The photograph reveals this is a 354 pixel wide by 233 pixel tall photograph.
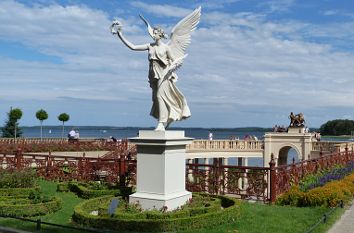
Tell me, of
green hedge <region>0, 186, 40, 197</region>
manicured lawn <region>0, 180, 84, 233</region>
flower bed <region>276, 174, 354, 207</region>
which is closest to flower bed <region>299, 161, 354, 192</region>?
flower bed <region>276, 174, 354, 207</region>

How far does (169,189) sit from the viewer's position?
10.6 meters

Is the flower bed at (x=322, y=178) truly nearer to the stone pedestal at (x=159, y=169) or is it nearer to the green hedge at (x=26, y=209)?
the stone pedestal at (x=159, y=169)

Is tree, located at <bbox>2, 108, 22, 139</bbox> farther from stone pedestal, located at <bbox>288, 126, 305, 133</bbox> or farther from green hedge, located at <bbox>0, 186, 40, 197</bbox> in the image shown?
green hedge, located at <bbox>0, 186, 40, 197</bbox>

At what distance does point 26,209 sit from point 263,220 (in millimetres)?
5430

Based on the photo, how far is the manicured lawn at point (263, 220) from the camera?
938 cm

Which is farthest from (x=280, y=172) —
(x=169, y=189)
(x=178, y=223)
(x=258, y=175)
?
(x=178, y=223)

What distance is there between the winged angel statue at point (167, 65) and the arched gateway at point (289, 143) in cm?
2250

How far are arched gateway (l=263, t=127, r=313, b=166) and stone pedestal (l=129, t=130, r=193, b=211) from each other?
2284cm

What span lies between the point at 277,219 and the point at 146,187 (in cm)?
300

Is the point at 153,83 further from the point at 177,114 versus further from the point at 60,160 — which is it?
the point at 60,160

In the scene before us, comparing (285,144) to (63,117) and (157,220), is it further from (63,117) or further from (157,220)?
(157,220)

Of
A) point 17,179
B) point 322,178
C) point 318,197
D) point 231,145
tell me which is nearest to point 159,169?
point 318,197

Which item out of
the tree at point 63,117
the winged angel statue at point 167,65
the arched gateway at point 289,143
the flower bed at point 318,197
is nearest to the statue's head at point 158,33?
the winged angel statue at point 167,65

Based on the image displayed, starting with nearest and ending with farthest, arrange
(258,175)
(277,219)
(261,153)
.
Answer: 1. (277,219)
2. (258,175)
3. (261,153)
